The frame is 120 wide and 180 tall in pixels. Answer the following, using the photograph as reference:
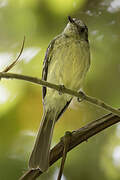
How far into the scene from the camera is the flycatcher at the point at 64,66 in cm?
179

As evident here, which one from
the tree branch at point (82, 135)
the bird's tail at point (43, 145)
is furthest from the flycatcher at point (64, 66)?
the tree branch at point (82, 135)

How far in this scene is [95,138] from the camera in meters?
1.60

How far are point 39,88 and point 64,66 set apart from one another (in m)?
0.18

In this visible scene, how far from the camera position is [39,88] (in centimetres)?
176

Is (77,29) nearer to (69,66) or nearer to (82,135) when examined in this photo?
(69,66)

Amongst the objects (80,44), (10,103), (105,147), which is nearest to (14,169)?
(10,103)

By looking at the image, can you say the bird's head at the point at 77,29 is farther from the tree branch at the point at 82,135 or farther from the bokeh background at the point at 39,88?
the tree branch at the point at 82,135

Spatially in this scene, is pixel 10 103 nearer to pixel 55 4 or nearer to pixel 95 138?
pixel 95 138

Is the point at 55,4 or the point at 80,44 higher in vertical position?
the point at 55,4

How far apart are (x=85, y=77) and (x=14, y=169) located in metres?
0.62

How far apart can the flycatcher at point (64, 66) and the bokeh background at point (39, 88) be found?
0.15ft

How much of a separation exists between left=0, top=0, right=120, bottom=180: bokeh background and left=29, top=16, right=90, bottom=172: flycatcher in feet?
0.15

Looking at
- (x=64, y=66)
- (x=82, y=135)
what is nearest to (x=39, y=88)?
(x=64, y=66)

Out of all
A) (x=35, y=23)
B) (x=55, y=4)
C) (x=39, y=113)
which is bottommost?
(x=39, y=113)
